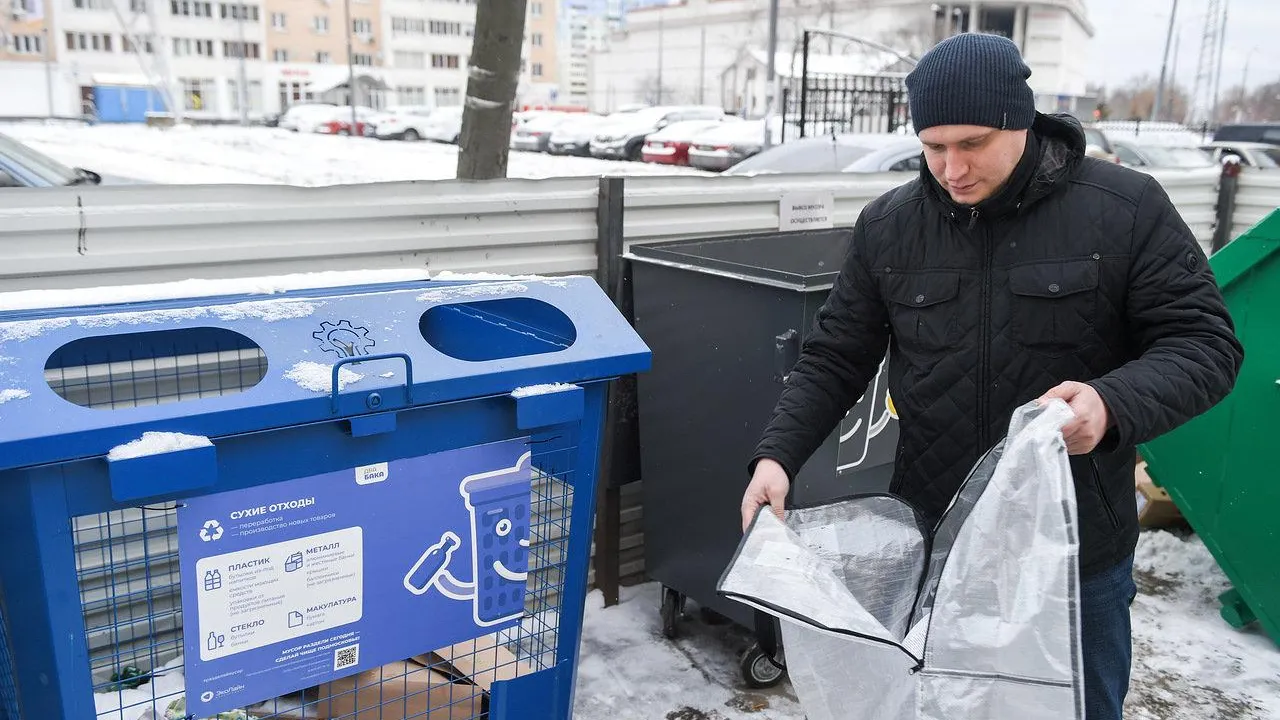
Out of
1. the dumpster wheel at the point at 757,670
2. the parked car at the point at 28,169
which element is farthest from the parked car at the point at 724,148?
the dumpster wheel at the point at 757,670

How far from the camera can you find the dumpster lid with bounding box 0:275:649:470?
157 centimetres

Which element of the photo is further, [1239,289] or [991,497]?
[1239,289]

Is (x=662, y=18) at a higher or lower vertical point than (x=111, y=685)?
higher

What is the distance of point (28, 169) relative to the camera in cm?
648

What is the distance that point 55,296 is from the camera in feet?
6.24

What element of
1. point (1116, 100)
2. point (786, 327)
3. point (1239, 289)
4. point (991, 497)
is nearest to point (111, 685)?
point (991, 497)

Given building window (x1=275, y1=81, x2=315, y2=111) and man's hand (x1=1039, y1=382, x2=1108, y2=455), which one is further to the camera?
building window (x1=275, y1=81, x2=315, y2=111)

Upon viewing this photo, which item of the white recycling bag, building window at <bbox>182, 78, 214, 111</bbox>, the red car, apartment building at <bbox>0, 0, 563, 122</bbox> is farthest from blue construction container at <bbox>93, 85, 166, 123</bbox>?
the white recycling bag

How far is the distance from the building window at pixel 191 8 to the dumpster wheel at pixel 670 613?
71.8 m

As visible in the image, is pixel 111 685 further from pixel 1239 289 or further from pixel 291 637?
pixel 1239 289

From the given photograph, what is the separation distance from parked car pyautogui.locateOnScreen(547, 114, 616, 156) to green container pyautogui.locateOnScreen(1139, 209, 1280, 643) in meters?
23.4

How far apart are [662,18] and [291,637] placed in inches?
3503

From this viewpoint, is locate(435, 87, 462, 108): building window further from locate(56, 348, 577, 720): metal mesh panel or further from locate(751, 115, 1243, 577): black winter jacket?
locate(751, 115, 1243, 577): black winter jacket

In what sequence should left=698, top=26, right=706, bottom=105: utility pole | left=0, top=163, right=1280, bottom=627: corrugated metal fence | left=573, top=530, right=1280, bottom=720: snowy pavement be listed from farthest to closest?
left=698, top=26, right=706, bottom=105: utility pole
left=573, top=530, right=1280, bottom=720: snowy pavement
left=0, top=163, right=1280, bottom=627: corrugated metal fence
